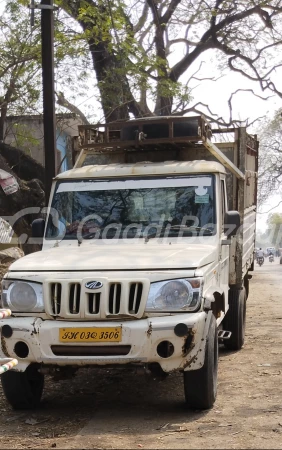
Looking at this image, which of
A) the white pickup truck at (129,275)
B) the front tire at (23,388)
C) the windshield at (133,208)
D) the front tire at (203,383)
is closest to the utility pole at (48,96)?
the white pickup truck at (129,275)

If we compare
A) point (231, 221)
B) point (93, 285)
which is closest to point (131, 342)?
point (93, 285)

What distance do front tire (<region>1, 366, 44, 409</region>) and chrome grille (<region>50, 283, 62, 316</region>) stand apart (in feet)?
2.09

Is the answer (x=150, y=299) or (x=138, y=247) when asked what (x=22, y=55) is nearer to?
(x=138, y=247)

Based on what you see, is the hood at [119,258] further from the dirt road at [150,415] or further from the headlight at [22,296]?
the dirt road at [150,415]

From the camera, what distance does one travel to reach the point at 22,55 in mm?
16031

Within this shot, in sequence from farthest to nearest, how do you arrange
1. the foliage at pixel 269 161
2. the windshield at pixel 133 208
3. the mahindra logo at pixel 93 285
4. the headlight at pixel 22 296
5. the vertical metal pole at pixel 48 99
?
the foliage at pixel 269 161, the vertical metal pole at pixel 48 99, the windshield at pixel 133 208, the headlight at pixel 22 296, the mahindra logo at pixel 93 285

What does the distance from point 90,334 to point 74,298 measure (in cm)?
31

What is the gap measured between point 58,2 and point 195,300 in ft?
39.3

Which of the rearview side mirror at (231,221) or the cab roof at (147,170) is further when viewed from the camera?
the cab roof at (147,170)

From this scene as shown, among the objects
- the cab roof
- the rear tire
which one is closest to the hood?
the cab roof

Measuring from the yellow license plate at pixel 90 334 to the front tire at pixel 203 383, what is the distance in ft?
2.41

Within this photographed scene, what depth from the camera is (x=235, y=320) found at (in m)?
8.25

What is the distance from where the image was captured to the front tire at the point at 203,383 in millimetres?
5477

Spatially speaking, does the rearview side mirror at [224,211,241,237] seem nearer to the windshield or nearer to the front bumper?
the windshield
